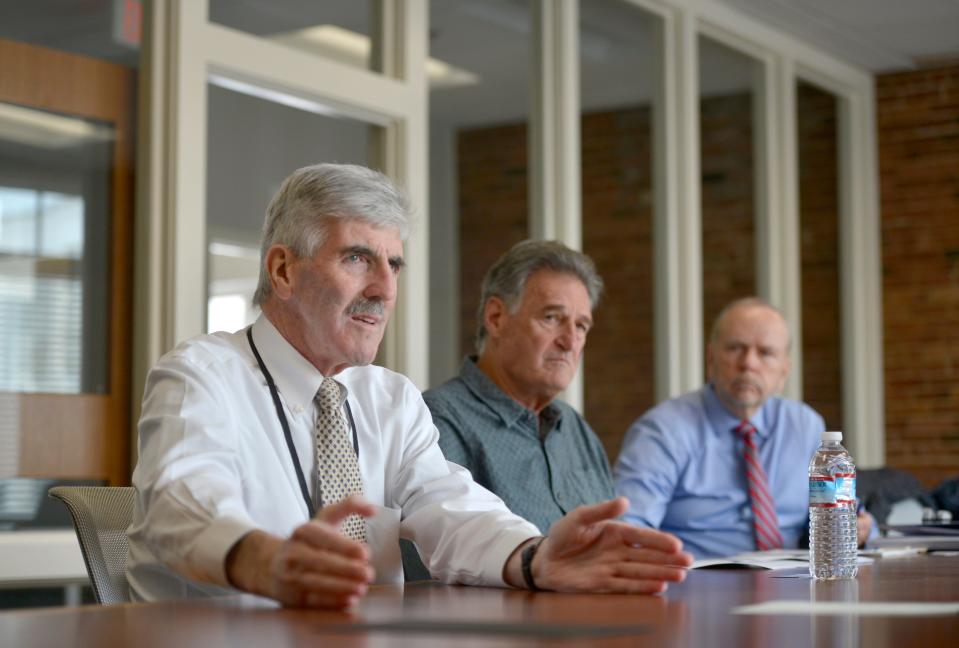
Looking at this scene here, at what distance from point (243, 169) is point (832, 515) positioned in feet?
7.80

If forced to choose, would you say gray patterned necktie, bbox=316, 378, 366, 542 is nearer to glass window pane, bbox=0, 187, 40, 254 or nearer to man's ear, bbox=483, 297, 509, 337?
man's ear, bbox=483, 297, 509, 337

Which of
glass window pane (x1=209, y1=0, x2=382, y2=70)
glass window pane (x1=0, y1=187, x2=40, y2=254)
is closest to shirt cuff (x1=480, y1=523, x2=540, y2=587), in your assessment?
glass window pane (x1=0, y1=187, x2=40, y2=254)

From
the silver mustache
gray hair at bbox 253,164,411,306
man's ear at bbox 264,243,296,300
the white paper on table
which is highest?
gray hair at bbox 253,164,411,306

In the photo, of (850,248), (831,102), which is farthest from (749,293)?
(831,102)

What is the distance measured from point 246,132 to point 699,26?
2.77 metres

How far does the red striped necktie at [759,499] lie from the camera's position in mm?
3506

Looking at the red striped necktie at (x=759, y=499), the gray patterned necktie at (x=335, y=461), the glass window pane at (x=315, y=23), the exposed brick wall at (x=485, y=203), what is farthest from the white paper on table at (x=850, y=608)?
the exposed brick wall at (x=485, y=203)

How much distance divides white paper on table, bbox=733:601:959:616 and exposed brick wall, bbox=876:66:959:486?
5.65m

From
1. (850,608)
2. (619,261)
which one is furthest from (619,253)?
(850,608)

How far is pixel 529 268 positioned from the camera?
311cm

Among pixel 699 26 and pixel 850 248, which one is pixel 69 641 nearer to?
pixel 699 26

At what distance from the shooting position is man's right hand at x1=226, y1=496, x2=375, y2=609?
1373mm

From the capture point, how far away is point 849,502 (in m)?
2.16

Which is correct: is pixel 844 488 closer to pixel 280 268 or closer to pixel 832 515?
pixel 832 515
